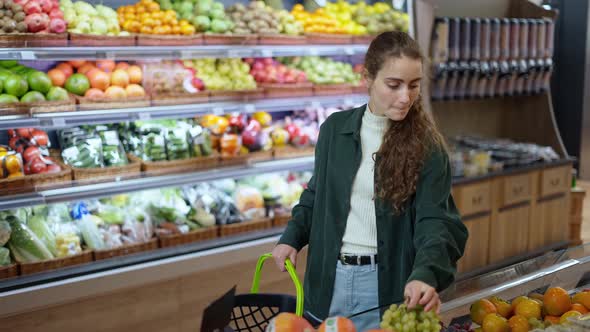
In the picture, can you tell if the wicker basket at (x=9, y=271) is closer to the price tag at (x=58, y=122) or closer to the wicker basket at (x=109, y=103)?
the price tag at (x=58, y=122)

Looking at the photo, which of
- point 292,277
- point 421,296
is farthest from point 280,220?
point 421,296

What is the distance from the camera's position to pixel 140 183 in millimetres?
3631

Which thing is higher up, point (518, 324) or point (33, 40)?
point (33, 40)

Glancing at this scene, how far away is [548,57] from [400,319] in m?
4.71

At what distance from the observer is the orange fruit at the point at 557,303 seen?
190cm

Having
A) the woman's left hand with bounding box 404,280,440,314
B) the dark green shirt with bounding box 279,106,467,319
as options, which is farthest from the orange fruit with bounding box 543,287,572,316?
the woman's left hand with bounding box 404,280,440,314

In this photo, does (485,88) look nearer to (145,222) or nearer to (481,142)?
(481,142)

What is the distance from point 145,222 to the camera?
3768 millimetres

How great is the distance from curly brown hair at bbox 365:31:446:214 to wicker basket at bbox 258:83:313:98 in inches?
86.1

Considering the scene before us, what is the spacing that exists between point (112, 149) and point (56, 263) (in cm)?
72

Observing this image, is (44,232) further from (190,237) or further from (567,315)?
(567,315)

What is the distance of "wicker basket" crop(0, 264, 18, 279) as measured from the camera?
3176mm

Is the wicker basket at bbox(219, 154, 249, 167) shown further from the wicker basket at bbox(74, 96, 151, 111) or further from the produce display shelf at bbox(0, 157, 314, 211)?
the wicker basket at bbox(74, 96, 151, 111)

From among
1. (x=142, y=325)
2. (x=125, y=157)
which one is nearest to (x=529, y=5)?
(x=125, y=157)
